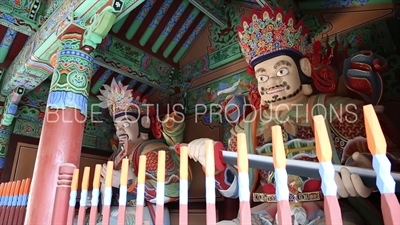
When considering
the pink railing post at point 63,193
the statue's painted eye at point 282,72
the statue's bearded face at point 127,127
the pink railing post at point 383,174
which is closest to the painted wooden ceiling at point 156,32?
the statue's bearded face at point 127,127

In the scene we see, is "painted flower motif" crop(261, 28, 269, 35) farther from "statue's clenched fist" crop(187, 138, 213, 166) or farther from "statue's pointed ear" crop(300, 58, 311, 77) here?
"statue's clenched fist" crop(187, 138, 213, 166)

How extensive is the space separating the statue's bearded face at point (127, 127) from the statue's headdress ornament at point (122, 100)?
7 cm

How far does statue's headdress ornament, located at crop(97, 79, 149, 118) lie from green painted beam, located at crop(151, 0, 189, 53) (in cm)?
72

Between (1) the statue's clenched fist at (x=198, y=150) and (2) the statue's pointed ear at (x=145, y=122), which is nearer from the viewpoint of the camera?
(1) the statue's clenched fist at (x=198, y=150)

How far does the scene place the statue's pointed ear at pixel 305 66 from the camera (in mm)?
2147

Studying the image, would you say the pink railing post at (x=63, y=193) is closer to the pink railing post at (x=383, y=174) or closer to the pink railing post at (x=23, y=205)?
the pink railing post at (x=23, y=205)

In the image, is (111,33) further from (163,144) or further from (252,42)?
(252,42)

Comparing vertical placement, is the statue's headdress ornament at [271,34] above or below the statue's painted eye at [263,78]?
above

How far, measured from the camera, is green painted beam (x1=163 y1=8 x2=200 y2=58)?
12.2 ft

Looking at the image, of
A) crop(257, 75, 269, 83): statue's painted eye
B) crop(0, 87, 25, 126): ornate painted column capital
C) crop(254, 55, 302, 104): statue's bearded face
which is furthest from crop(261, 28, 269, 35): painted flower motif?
crop(0, 87, 25, 126): ornate painted column capital

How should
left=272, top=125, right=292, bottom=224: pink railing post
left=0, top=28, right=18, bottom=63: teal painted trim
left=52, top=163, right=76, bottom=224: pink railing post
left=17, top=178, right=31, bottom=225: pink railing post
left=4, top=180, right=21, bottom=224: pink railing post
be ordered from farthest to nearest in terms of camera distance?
left=0, top=28, right=18, bottom=63: teal painted trim < left=4, top=180, right=21, bottom=224: pink railing post < left=17, top=178, right=31, bottom=225: pink railing post < left=52, top=163, right=76, bottom=224: pink railing post < left=272, top=125, right=292, bottom=224: pink railing post

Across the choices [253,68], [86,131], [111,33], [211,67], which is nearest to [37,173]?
[253,68]

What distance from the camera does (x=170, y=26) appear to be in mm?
3766

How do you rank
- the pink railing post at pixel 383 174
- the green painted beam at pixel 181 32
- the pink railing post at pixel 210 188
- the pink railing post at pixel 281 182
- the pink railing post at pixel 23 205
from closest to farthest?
the pink railing post at pixel 383 174
the pink railing post at pixel 281 182
the pink railing post at pixel 210 188
the pink railing post at pixel 23 205
the green painted beam at pixel 181 32
